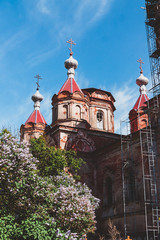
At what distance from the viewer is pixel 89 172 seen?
20.9m

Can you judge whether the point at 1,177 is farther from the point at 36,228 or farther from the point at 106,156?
the point at 106,156

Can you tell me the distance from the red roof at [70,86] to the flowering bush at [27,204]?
13392mm

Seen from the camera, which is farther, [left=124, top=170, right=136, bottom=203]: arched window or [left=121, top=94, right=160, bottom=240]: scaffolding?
[left=124, top=170, right=136, bottom=203]: arched window

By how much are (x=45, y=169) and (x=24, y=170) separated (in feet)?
17.3

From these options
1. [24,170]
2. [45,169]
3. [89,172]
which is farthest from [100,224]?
[24,170]

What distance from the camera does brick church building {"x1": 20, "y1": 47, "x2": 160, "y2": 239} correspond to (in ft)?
51.1

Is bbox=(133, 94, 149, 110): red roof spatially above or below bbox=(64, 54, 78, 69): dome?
below

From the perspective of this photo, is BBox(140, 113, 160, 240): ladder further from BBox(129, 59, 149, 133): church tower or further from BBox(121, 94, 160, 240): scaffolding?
BBox(129, 59, 149, 133): church tower

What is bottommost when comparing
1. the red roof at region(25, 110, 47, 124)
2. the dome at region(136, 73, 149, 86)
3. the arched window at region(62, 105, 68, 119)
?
the arched window at region(62, 105, 68, 119)

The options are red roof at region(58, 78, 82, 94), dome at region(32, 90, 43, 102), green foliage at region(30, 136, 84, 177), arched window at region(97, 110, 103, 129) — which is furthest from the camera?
dome at region(32, 90, 43, 102)

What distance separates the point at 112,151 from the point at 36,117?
12.5m

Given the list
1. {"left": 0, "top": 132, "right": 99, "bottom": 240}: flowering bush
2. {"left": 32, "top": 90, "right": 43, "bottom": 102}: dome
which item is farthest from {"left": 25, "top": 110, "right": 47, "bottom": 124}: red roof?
{"left": 0, "top": 132, "right": 99, "bottom": 240}: flowering bush

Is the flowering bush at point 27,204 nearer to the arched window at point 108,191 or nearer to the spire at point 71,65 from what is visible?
the arched window at point 108,191

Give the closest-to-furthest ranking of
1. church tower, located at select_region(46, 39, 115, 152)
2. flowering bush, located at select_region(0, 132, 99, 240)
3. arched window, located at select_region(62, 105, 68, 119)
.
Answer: flowering bush, located at select_region(0, 132, 99, 240) < church tower, located at select_region(46, 39, 115, 152) < arched window, located at select_region(62, 105, 68, 119)
